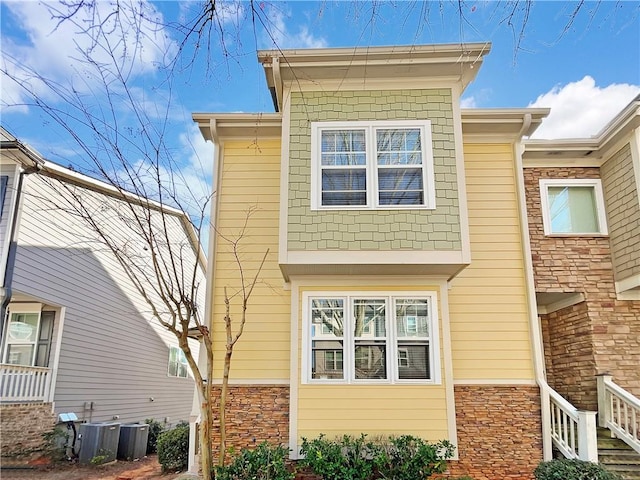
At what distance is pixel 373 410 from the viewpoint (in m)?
8.16

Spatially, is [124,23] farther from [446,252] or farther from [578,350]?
[578,350]

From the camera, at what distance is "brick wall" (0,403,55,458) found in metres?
10.9

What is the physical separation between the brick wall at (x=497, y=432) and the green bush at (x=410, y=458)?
764mm

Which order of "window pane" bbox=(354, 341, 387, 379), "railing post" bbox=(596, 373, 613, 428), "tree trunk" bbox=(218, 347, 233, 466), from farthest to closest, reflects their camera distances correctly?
"railing post" bbox=(596, 373, 613, 428) < "window pane" bbox=(354, 341, 387, 379) < "tree trunk" bbox=(218, 347, 233, 466)

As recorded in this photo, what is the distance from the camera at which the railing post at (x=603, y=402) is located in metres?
9.09

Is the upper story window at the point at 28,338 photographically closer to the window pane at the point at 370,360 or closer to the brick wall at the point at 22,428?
the brick wall at the point at 22,428

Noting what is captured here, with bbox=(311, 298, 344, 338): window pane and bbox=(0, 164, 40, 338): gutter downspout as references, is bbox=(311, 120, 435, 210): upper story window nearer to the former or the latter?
bbox=(311, 298, 344, 338): window pane

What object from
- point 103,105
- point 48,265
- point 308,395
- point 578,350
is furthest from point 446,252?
point 48,265

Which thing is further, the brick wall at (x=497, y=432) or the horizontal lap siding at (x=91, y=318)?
the horizontal lap siding at (x=91, y=318)

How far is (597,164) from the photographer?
10.6m

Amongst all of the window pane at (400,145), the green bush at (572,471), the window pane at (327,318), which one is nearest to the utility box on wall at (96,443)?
the window pane at (327,318)

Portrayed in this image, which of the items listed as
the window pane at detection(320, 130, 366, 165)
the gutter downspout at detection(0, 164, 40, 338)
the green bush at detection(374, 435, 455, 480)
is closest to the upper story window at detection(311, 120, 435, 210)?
the window pane at detection(320, 130, 366, 165)

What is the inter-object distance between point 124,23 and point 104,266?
487 inches

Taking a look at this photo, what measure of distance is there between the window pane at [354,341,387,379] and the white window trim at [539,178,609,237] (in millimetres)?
4472
